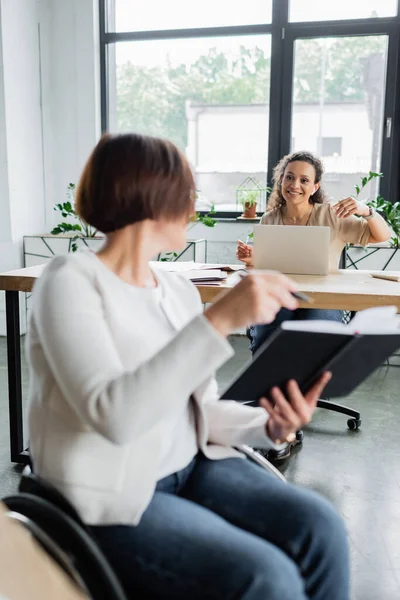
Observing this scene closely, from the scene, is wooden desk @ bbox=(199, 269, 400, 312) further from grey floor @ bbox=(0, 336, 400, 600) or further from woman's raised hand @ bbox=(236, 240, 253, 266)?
grey floor @ bbox=(0, 336, 400, 600)

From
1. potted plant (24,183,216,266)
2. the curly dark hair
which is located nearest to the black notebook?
the curly dark hair

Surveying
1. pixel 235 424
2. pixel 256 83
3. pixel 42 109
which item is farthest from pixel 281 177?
pixel 42 109

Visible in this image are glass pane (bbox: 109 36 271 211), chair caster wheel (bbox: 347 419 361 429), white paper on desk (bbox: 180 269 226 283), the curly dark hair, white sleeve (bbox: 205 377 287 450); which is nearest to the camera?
white sleeve (bbox: 205 377 287 450)

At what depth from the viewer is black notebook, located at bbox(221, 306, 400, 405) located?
34.6 inches

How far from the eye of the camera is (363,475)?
2.28m

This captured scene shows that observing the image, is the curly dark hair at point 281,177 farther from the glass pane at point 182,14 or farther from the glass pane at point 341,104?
the glass pane at point 182,14

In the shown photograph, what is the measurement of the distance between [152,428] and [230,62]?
13.4 feet

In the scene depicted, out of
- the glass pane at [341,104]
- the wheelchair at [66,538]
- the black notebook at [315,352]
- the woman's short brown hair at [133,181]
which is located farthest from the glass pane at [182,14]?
the wheelchair at [66,538]

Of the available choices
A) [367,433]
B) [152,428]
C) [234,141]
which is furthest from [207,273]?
[234,141]

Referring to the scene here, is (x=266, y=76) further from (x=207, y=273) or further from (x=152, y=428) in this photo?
(x=152, y=428)

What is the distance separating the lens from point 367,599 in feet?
5.13

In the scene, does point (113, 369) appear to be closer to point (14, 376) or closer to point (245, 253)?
point (14, 376)

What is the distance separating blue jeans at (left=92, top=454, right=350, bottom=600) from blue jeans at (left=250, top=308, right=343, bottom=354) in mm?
1454

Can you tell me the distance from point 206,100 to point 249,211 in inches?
37.4
